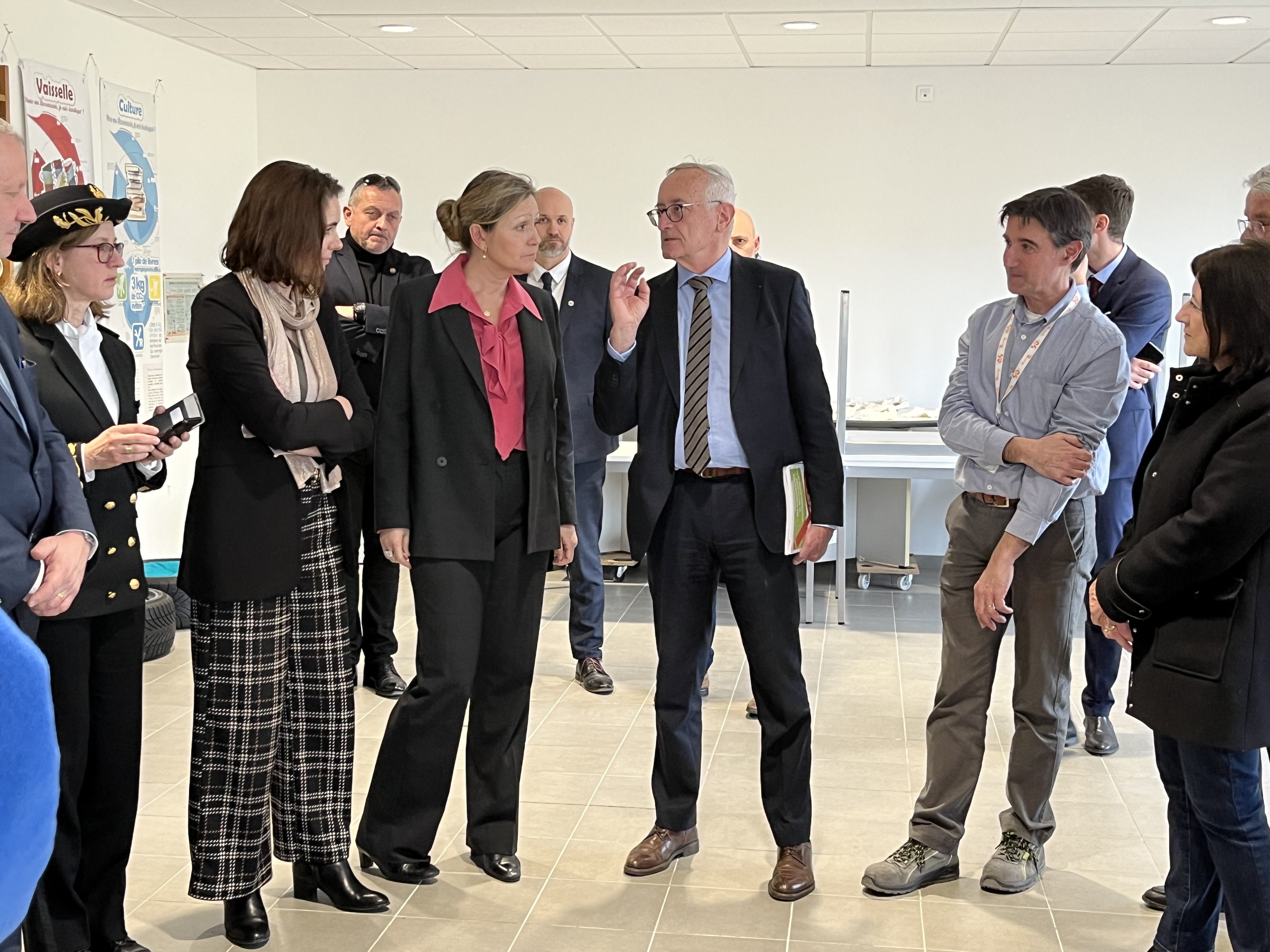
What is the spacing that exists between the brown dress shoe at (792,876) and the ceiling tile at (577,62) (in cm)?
510

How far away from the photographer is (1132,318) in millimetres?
3975

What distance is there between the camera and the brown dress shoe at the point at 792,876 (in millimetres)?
3117

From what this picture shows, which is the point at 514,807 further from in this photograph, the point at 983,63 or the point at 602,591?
the point at 983,63

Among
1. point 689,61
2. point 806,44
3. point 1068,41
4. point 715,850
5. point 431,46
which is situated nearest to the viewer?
point 715,850

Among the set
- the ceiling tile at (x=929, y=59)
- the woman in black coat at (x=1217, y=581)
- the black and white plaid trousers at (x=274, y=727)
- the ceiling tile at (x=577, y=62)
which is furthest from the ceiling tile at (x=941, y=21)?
the black and white plaid trousers at (x=274, y=727)

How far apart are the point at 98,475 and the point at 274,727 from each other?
0.70m

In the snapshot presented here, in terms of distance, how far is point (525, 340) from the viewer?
3137 mm

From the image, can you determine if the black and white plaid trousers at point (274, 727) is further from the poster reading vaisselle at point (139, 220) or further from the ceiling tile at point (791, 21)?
the ceiling tile at point (791, 21)

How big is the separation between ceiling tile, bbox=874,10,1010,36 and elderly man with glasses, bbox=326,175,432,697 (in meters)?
2.66

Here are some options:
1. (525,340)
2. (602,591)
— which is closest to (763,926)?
(525,340)

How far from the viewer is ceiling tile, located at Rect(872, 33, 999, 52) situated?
636 cm

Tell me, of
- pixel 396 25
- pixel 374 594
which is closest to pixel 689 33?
pixel 396 25

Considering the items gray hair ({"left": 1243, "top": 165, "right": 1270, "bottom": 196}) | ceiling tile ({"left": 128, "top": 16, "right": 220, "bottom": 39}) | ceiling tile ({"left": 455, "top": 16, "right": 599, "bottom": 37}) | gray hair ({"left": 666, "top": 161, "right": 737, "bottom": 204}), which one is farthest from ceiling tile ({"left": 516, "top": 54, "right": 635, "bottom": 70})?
gray hair ({"left": 1243, "top": 165, "right": 1270, "bottom": 196})

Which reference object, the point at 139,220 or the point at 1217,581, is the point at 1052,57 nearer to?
the point at 139,220
